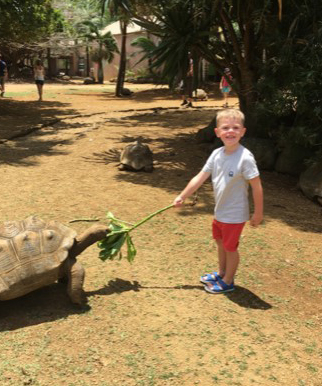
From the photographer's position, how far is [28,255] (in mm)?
3041

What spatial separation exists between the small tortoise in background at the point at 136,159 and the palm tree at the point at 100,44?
91.4ft

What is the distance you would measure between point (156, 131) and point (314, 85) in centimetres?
549

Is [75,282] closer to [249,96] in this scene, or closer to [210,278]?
[210,278]

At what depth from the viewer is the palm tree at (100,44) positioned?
109 ft

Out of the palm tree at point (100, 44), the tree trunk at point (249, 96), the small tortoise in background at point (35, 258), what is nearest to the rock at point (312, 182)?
the tree trunk at point (249, 96)

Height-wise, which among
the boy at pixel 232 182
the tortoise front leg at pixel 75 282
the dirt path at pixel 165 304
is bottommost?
the dirt path at pixel 165 304

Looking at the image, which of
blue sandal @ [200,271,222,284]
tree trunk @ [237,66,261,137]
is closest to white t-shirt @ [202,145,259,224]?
blue sandal @ [200,271,222,284]

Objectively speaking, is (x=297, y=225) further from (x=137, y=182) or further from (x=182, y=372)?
(x=182, y=372)

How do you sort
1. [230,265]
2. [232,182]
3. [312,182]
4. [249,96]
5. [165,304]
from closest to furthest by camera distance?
[232,182] → [165,304] → [230,265] → [312,182] → [249,96]

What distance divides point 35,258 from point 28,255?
49 millimetres

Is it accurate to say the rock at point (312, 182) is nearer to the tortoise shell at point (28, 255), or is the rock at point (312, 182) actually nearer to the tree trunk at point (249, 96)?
the tree trunk at point (249, 96)

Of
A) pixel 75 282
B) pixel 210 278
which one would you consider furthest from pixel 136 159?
pixel 75 282

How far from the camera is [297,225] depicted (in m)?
5.20

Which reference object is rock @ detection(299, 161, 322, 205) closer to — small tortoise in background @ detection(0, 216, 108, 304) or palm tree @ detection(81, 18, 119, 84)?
small tortoise in background @ detection(0, 216, 108, 304)
